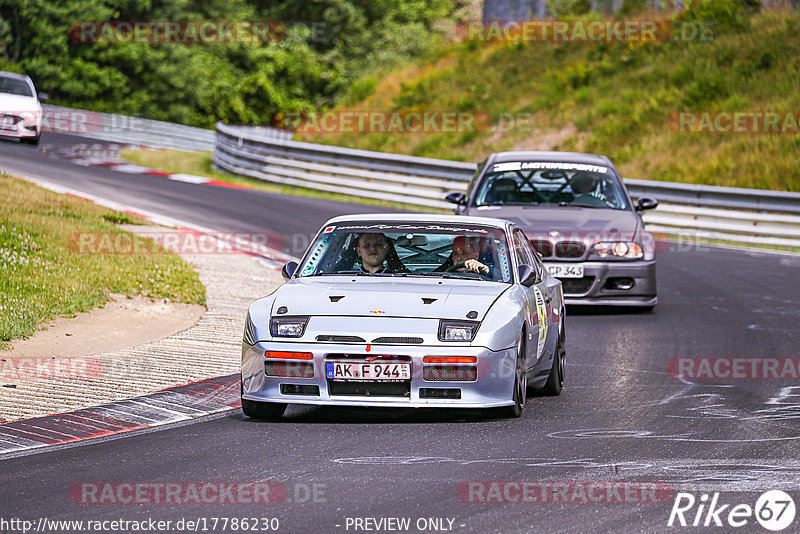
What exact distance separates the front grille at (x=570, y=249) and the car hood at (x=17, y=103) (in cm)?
1711

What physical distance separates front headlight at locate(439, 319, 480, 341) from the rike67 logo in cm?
206

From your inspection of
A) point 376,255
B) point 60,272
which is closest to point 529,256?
point 376,255

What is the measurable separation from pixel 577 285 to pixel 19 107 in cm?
1755

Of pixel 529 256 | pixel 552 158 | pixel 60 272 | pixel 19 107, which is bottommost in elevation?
pixel 60 272

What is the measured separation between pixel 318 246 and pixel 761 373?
12.6 feet

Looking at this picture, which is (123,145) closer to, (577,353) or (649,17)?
(649,17)

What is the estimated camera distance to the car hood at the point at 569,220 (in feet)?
45.4

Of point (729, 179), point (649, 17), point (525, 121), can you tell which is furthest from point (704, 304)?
point (649, 17)

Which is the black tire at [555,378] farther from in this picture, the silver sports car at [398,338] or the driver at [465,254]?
the driver at [465,254]

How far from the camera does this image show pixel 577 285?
1393cm

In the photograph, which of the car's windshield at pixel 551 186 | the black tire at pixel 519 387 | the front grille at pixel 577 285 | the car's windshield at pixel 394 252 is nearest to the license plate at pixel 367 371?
the black tire at pixel 519 387

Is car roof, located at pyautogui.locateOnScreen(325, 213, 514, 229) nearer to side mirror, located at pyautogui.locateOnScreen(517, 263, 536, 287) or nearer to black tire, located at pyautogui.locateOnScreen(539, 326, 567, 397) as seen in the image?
side mirror, located at pyautogui.locateOnScreen(517, 263, 536, 287)

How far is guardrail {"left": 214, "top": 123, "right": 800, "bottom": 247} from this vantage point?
22.5m

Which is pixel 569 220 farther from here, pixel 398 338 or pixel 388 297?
pixel 398 338
